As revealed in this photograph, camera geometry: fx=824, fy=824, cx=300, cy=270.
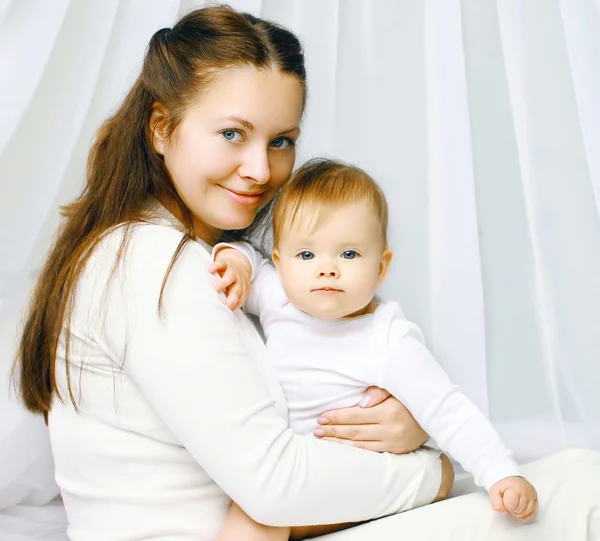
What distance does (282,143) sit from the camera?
1.41 m

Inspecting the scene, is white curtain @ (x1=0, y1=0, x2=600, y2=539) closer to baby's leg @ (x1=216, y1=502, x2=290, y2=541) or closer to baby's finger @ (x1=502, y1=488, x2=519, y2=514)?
baby's finger @ (x1=502, y1=488, x2=519, y2=514)

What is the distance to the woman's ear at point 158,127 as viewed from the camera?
1.38 m

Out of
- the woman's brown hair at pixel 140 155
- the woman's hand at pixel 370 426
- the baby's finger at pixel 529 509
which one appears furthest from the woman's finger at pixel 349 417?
the woman's brown hair at pixel 140 155

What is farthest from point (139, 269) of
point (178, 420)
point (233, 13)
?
point (233, 13)

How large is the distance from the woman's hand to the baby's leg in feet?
0.54

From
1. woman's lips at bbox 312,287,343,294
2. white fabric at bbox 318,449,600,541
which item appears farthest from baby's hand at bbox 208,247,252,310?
white fabric at bbox 318,449,600,541

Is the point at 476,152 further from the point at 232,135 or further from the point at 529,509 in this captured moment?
the point at 529,509

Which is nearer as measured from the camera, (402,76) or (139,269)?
(139,269)

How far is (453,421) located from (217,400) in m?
0.36

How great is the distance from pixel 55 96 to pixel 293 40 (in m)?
0.58

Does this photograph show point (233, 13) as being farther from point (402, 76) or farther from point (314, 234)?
point (402, 76)

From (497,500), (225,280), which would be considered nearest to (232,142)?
(225,280)

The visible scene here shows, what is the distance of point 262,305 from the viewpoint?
1.43 meters

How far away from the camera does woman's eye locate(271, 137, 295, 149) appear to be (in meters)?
1.40
